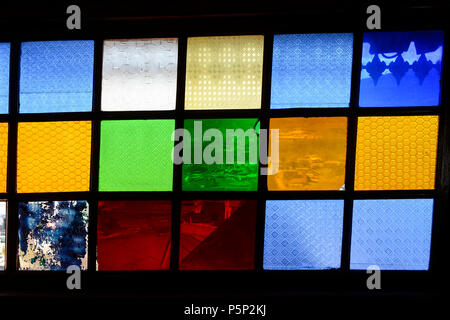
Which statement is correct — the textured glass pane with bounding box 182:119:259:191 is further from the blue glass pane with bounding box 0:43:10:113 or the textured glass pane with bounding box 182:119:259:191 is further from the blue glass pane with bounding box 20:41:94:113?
the blue glass pane with bounding box 0:43:10:113

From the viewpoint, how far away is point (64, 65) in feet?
5.07

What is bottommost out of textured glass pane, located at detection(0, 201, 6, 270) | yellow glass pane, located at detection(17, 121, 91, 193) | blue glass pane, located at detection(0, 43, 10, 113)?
textured glass pane, located at detection(0, 201, 6, 270)

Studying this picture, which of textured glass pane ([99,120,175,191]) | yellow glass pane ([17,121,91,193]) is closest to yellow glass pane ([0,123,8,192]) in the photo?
yellow glass pane ([17,121,91,193])

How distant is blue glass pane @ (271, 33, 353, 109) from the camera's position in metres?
1.49

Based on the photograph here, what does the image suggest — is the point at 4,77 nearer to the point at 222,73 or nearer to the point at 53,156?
the point at 53,156

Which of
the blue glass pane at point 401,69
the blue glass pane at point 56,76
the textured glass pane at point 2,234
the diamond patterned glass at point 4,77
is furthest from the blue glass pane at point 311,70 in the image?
the textured glass pane at point 2,234

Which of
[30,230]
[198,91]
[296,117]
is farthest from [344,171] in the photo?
[30,230]

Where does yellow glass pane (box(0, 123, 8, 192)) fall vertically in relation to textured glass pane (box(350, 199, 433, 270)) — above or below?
above

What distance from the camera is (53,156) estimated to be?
1.54 meters

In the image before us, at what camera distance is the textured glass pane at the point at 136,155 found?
151 centimetres

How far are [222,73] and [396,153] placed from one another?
3.52 ft

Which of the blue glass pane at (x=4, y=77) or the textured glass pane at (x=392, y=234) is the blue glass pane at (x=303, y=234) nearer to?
the textured glass pane at (x=392, y=234)

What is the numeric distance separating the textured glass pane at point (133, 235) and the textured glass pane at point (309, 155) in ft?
2.22

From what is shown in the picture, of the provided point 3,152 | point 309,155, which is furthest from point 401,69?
point 3,152
